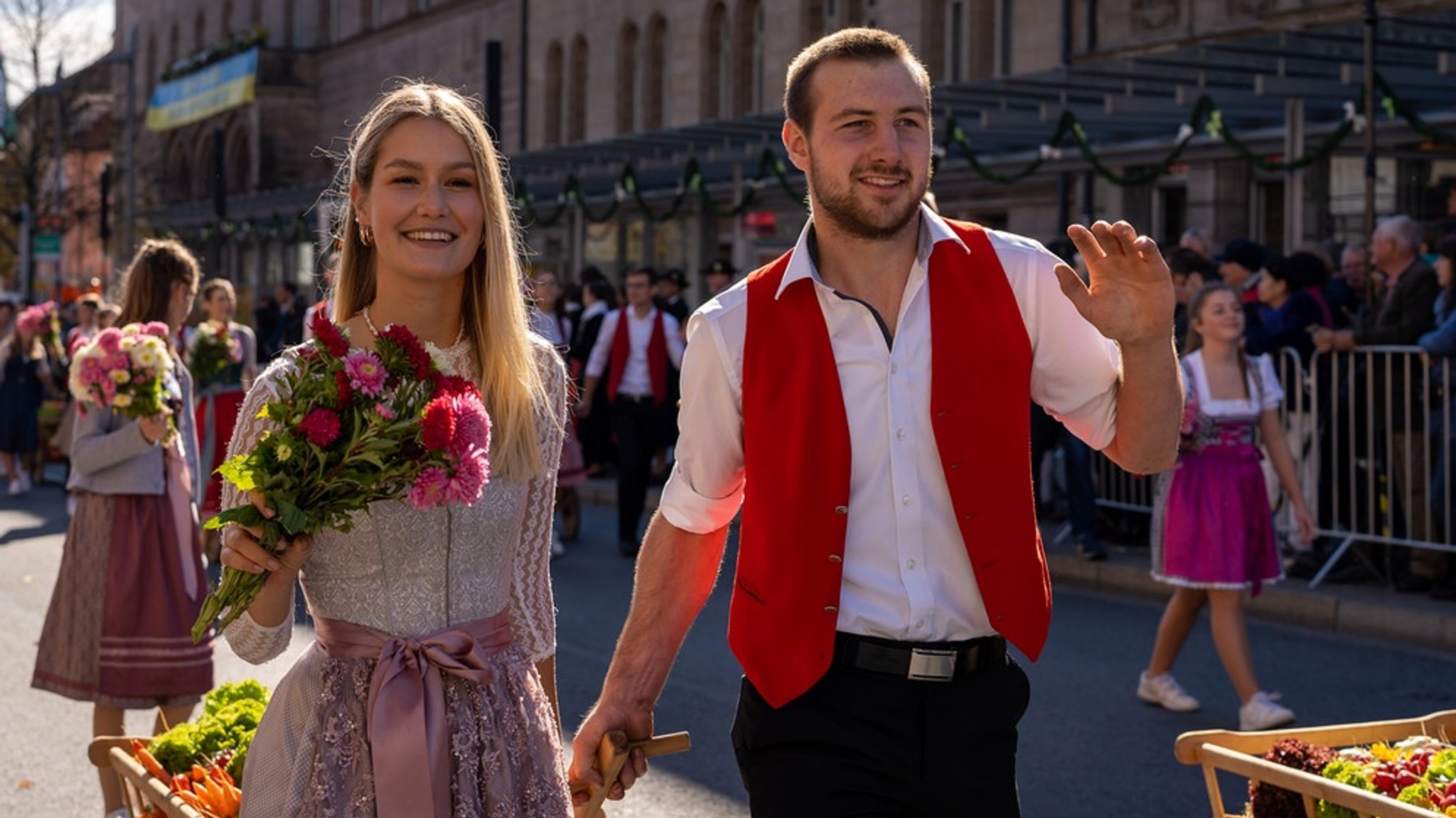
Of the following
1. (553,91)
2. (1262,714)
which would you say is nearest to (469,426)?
(1262,714)

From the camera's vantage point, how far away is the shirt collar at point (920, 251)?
384 cm

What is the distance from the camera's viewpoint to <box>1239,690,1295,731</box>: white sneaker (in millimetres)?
8336

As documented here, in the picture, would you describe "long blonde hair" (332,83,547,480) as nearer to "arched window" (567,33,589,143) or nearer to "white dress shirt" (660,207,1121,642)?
"white dress shirt" (660,207,1121,642)

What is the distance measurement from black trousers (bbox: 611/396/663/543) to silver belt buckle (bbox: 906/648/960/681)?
11216 millimetres

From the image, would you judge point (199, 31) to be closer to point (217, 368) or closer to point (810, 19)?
point (810, 19)

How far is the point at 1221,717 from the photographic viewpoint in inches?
351

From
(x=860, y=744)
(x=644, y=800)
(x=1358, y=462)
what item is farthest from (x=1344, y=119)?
(x=860, y=744)

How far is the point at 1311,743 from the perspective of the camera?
488 centimetres

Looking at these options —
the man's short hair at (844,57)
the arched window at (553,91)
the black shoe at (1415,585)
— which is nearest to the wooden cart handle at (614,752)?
the man's short hair at (844,57)

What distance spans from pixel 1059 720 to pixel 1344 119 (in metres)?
8.10

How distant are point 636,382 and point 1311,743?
425 inches

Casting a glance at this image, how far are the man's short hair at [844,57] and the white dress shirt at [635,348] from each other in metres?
11.5

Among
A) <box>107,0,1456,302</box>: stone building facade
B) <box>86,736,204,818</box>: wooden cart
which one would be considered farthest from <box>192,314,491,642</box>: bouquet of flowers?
<box>107,0,1456,302</box>: stone building facade

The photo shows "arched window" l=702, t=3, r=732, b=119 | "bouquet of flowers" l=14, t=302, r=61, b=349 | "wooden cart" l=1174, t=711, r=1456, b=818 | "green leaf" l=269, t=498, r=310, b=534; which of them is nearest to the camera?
"green leaf" l=269, t=498, r=310, b=534
